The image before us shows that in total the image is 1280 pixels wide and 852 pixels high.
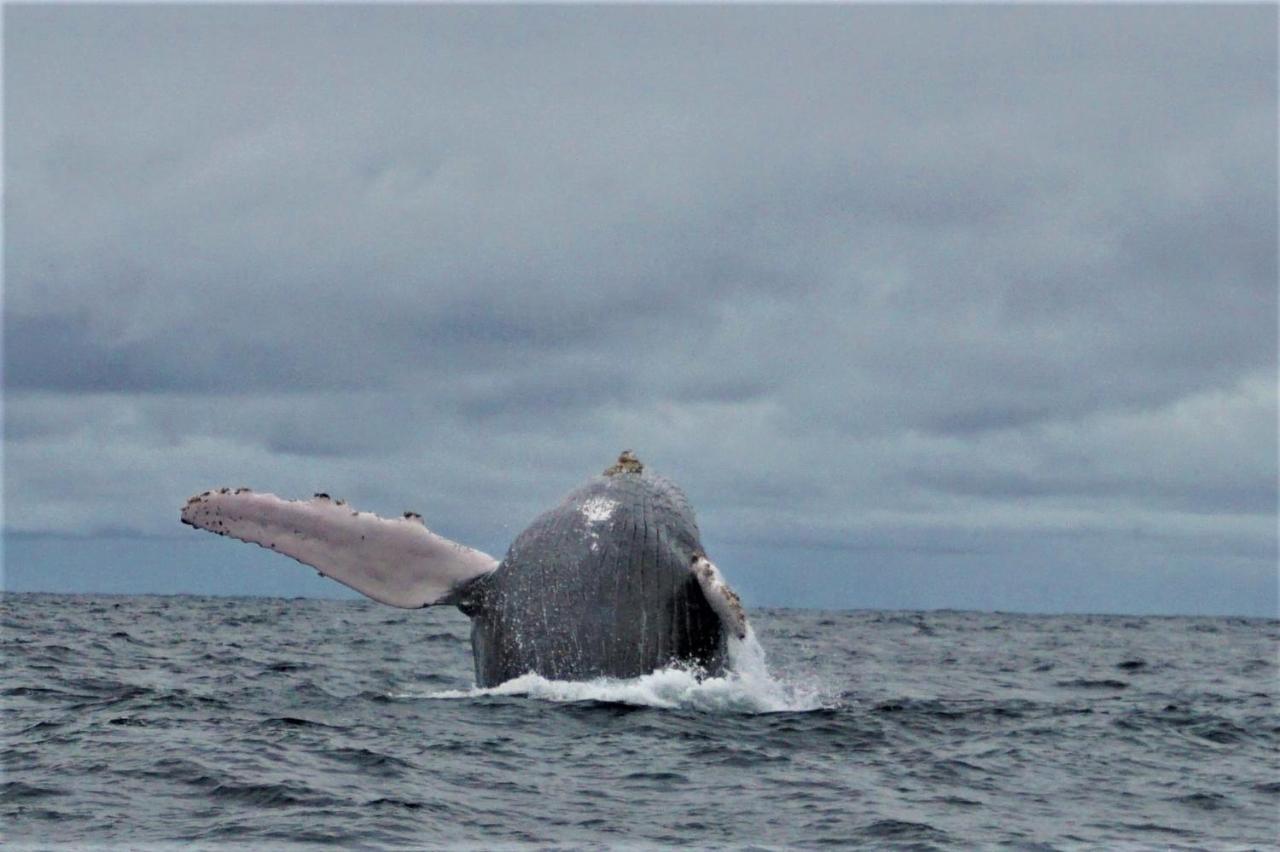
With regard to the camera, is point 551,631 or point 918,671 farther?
point 918,671

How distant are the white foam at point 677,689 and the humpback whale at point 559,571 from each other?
9 cm

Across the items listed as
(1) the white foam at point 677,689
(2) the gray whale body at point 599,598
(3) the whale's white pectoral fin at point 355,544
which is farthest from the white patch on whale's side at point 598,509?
(1) the white foam at point 677,689

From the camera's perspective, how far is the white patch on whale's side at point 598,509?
13758mm

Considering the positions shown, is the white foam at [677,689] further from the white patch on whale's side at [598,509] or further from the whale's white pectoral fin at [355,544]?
the white patch on whale's side at [598,509]

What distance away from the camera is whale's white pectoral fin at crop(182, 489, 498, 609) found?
13836 millimetres

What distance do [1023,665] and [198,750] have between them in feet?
69.2

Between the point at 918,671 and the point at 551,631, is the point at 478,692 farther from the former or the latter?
the point at 918,671

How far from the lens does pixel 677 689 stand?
13.4 meters

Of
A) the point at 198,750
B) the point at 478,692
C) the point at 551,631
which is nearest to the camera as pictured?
the point at 198,750

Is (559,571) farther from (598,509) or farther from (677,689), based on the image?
(677,689)

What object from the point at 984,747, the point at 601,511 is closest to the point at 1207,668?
the point at 984,747

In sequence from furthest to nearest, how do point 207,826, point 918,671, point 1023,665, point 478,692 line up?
point 1023,665 < point 918,671 < point 478,692 < point 207,826

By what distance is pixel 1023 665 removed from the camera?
1155 inches

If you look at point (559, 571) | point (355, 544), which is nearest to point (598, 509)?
point (559, 571)
